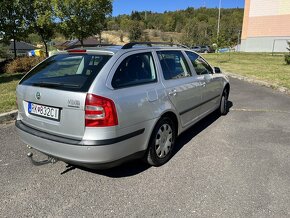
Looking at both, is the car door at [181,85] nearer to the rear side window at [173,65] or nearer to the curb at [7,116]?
the rear side window at [173,65]

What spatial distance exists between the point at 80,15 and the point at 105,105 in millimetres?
20591

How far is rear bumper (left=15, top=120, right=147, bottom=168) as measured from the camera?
118 inches

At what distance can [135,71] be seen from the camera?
11.5 ft

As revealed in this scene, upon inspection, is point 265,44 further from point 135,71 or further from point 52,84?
point 52,84

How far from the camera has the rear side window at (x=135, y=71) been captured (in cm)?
326

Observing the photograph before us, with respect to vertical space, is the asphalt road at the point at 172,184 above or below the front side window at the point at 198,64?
below

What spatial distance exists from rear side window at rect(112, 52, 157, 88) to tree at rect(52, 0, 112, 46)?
19017 millimetres

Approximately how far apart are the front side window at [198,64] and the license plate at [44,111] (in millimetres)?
2631

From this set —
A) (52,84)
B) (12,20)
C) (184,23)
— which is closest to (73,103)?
(52,84)

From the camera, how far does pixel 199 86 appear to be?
485 cm

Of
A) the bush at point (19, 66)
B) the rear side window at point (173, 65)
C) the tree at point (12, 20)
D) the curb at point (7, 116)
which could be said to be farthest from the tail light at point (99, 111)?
the tree at point (12, 20)

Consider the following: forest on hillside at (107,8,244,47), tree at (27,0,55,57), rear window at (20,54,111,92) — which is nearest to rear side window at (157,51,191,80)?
rear window at (20,54,111,92)

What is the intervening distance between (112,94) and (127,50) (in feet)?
2.45

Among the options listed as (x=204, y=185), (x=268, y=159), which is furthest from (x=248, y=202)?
(x=268, y=159)
